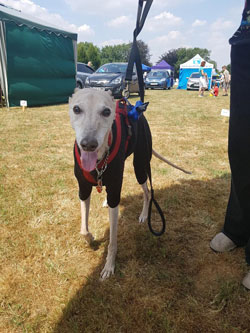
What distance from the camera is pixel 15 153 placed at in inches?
173

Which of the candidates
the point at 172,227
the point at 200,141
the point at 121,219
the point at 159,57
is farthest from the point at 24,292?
the point at 159,57

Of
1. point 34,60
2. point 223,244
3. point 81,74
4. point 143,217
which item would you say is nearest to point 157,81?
point 81,74

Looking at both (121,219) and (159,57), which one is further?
(159,57)

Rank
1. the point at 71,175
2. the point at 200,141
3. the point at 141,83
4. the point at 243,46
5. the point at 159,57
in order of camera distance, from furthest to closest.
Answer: the point at 159,57 → the point at 200,141 → the point at 71,175 → the point at 141,83 → the point at 243,46

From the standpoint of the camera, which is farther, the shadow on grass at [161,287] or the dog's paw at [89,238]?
the dog's paw at [89,238]

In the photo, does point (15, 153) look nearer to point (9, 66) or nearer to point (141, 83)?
point (141, 83)

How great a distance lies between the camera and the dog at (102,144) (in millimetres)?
1487

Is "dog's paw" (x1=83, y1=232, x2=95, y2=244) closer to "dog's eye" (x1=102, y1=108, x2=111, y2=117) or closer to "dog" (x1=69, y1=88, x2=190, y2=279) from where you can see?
"dog" (x1=69, y1=88, x2=190, y2=279)

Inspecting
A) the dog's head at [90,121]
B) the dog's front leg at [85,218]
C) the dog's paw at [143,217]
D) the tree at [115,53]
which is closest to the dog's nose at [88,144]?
the dog's head at [90,121]

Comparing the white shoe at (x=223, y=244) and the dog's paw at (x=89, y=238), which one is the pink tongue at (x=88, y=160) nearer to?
the dog's paw at (x=89, y=238)

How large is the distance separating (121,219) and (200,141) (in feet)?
11.6

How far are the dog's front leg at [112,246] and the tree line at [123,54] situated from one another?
47643mm

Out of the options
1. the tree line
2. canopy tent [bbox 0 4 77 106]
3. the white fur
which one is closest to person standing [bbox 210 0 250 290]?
the white fur

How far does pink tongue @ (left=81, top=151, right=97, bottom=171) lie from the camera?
1.54m
